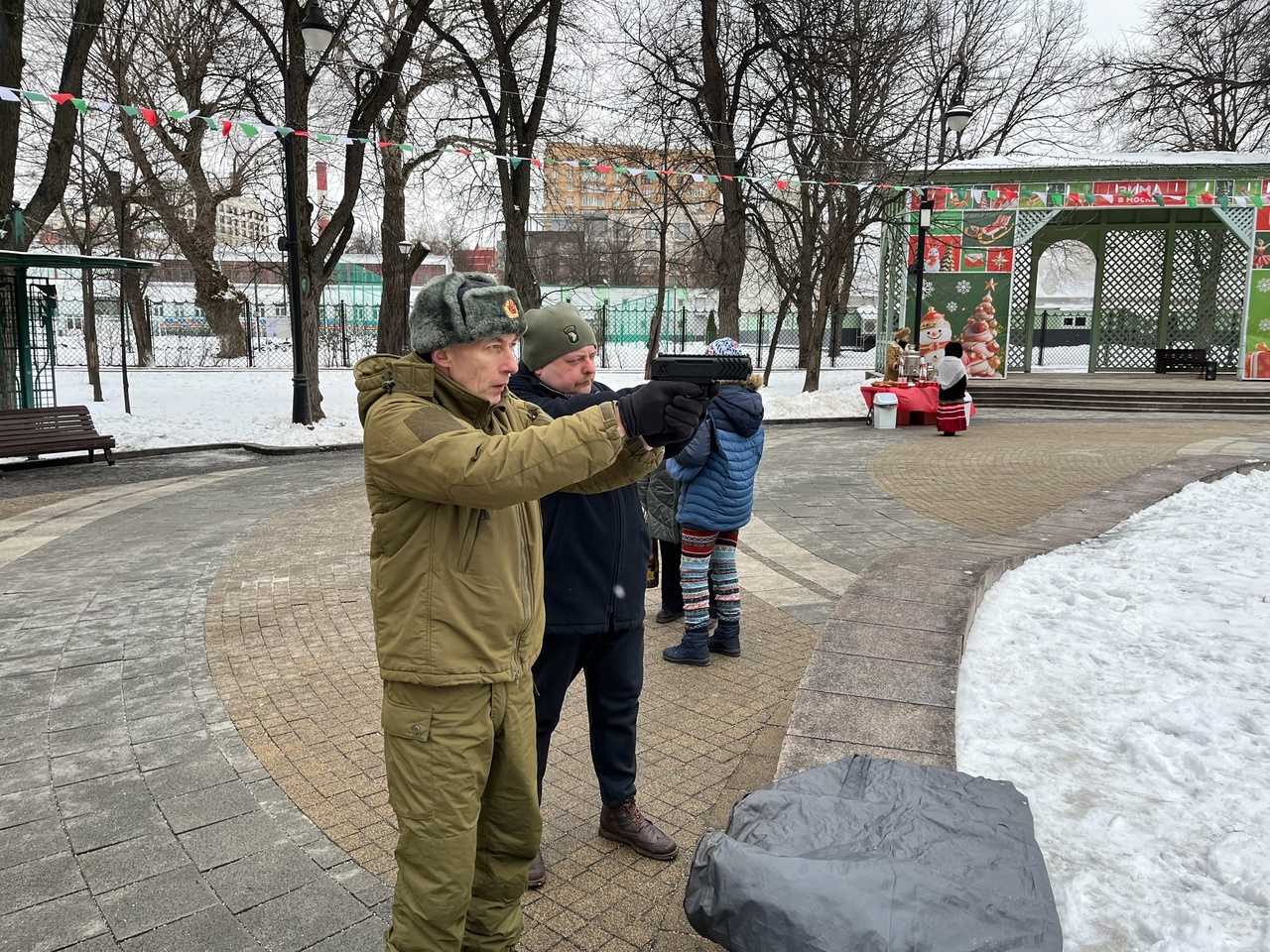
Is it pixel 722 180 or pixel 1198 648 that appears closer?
pixel 1198 648

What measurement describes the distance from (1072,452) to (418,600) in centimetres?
1142

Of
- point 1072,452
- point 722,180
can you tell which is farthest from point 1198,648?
point 722,180

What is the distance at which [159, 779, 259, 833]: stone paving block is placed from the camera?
10.2 ft

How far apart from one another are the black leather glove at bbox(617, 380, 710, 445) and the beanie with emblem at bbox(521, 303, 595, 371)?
944mm

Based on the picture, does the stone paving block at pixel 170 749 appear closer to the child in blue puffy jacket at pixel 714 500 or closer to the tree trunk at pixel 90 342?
the child in blue puffy jacket at pixel 714 500

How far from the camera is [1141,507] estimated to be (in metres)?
6.30

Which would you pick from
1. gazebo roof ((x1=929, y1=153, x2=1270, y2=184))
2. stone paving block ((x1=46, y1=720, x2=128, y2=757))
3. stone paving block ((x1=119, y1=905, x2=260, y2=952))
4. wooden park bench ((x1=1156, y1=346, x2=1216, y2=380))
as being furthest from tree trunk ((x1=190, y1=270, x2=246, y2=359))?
wooden park bench ((x1=1156, y1=346, x2=1216, y2=380))

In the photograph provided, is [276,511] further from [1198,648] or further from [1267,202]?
[1267,202]

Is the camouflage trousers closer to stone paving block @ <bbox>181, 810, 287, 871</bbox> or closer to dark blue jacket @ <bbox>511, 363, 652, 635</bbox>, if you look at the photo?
dark blue jacket @ <bbox>511, 363, 652, 635</bbox>

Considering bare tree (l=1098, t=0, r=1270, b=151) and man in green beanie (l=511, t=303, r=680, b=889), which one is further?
bare tree (l=1098, t=0, r=1270, b=151)

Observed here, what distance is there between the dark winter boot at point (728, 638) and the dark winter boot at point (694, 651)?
5.4 inches

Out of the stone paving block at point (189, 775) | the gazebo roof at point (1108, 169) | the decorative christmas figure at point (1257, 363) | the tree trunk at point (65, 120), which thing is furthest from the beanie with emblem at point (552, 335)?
the decorative christmas figure at point (1257, 363)

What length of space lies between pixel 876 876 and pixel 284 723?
2924 mm

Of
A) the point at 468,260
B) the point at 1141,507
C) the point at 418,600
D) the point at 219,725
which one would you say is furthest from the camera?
the point at 468,260
